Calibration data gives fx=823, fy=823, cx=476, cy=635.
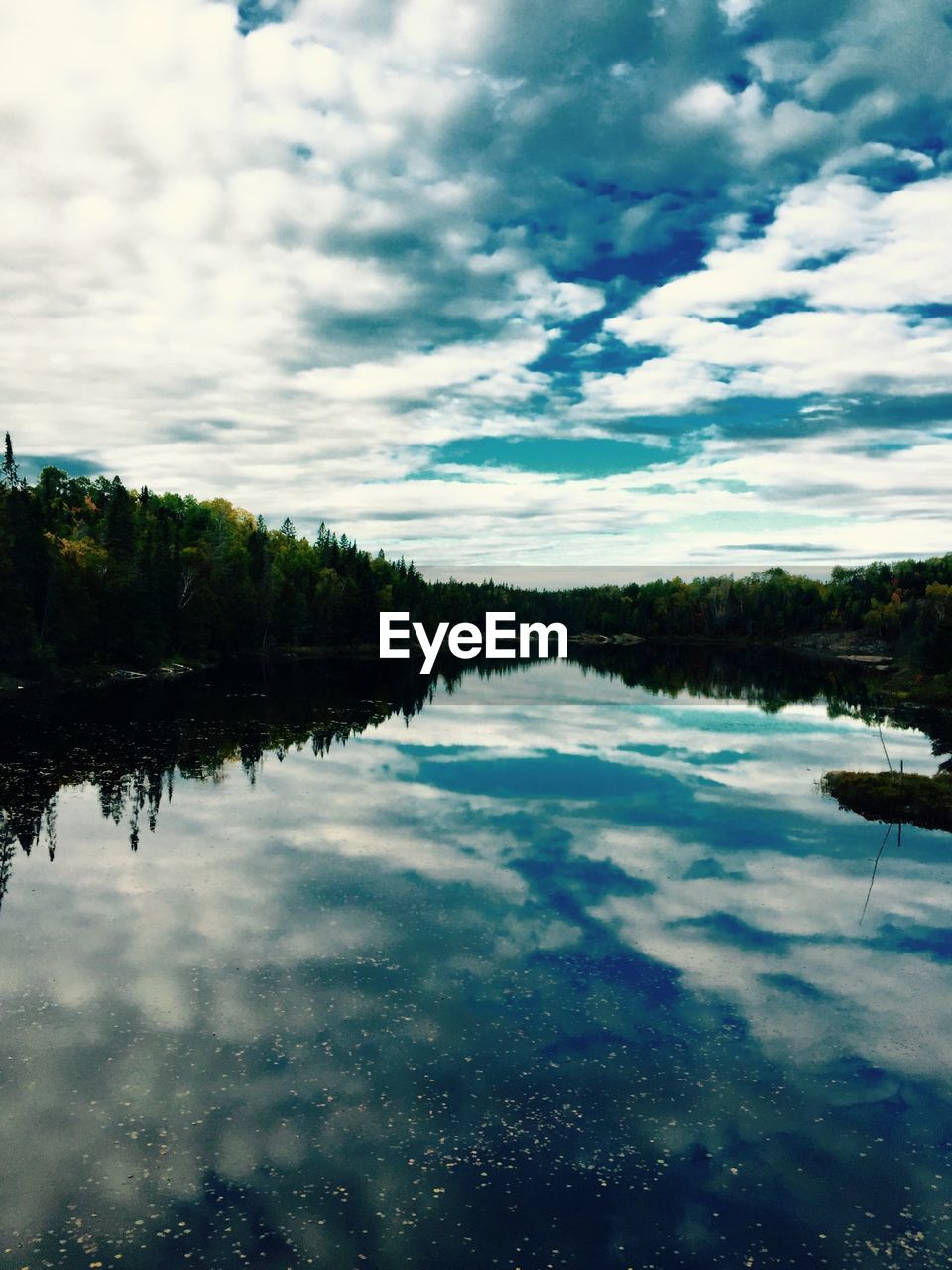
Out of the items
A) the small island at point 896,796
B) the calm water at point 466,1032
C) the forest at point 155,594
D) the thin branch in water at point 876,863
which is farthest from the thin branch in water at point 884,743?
the forest at point 155,594

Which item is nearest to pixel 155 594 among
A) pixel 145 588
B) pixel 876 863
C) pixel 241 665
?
pixel 145 588

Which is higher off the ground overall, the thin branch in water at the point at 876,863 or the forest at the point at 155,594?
the forest at the point at 155,594

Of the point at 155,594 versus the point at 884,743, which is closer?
the point at 884,743

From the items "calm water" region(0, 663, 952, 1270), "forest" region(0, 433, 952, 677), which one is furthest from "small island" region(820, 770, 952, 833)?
"forest" region(0, 433, 952, 677)

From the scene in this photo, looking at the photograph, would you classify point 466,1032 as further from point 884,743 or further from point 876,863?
point 884,743

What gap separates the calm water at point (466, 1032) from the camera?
48.2ft

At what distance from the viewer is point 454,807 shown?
4509cm

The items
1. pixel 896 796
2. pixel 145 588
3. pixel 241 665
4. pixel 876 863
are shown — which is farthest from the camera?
pixel 241 665

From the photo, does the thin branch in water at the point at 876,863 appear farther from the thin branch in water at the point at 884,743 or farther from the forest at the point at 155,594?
the forest at the point at 155,594

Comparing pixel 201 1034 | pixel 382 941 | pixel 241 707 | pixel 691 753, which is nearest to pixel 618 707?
pixel 691 753

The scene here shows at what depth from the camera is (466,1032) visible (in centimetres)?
2111

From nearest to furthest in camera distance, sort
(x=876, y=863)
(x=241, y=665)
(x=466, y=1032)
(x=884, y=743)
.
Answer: (x=466, y=1032) → (x=876, y=863) → (x=884, y=743) → (x=241, y=665)

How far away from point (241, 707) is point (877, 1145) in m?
72.4

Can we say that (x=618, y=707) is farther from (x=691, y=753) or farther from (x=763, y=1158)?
(x=763, y=1158)
